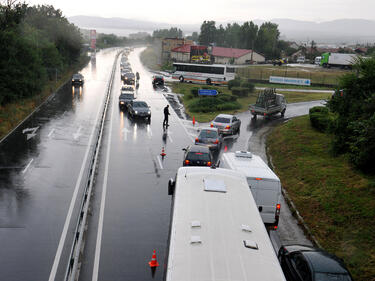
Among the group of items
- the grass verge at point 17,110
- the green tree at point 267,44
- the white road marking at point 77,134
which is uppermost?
the green tree at point 267,44

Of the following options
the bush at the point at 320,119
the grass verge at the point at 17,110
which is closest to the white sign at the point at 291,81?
the bush at the point at 320,119

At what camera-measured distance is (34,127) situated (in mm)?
30328

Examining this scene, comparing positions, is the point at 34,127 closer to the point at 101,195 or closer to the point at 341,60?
the point at 101,195

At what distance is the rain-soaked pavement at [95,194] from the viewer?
11523 millimetres

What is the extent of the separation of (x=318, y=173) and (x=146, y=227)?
10.1 meters

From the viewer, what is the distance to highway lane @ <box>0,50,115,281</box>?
11.5m

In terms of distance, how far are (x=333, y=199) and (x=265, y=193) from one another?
4851mm

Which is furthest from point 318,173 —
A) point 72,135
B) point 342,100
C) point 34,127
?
point 34,127

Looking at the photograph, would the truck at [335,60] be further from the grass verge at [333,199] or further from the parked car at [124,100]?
the grass verge at [333,199]

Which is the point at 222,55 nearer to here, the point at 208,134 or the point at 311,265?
the point at 208,134

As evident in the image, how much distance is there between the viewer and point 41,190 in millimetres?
17344

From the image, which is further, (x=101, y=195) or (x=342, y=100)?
(x=342, y=100)

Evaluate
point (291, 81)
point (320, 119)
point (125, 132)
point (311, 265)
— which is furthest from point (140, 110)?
point (291, 81)

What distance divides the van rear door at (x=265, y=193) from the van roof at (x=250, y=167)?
18 cm
